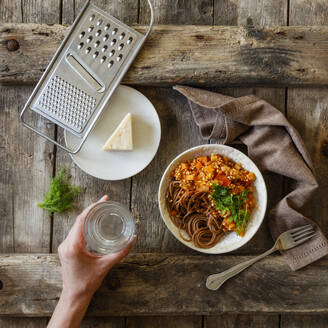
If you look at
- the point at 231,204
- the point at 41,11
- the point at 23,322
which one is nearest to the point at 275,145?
the point at 231,204

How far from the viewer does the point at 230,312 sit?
1.87m

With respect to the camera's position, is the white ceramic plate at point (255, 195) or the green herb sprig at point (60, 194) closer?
the white ceramic plate at point (255, 195)

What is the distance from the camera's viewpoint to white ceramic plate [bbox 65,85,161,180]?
186 centimetres

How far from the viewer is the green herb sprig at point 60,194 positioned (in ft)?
6.25

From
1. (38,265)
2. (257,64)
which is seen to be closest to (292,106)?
(257,64)

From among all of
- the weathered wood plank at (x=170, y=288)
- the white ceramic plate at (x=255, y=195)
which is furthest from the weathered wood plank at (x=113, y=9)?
the weathered wood plank at (x=170, y=288)

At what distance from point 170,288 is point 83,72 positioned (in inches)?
41.7

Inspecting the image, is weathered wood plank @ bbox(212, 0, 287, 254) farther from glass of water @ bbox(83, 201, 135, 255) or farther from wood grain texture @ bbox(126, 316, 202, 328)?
glass of water @ bbox(83, 201, 135, 255)

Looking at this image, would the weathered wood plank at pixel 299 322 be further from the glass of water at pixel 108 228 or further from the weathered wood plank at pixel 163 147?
the glass of water at pixel 108 228

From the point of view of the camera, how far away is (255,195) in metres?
1.85

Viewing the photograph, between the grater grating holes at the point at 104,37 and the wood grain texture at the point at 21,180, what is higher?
the grater grating holes at the point at 104,37

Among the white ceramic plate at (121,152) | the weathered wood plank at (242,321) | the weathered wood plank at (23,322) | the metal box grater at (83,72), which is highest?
the metal box grater at (83,72)

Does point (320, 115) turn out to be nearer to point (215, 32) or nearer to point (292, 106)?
point (292, 106)

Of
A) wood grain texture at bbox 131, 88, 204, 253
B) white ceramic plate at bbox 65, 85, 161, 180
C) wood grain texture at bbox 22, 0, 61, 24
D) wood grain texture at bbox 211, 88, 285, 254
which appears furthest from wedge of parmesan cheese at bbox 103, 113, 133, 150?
wood grain texture at bbox 22, 0, 61, 24
